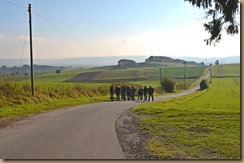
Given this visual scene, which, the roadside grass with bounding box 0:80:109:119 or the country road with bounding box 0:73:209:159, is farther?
the roadside grass with bounding box 0:80:109:119

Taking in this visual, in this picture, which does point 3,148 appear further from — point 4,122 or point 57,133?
point 4,122

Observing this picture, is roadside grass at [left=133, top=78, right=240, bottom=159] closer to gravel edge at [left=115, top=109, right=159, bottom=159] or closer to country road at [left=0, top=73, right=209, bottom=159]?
gravel edge at [left=115, top=109, right=159, bottom=159]

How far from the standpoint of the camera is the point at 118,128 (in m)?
13.1

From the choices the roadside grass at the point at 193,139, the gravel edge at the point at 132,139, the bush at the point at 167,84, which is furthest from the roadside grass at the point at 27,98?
the bush at the point at 167,84

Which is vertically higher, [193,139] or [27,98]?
[27,98]

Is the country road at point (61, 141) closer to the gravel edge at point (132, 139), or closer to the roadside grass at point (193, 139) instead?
the gravel edge at point (132, 139)

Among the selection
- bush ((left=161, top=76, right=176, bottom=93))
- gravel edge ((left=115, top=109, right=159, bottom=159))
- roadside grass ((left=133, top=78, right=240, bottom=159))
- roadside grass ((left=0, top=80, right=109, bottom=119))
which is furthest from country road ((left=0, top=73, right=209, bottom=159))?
bush ((left=161, top=76, right=176, bottom=93))

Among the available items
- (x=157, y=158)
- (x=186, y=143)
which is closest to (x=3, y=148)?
(x=157, y=158)

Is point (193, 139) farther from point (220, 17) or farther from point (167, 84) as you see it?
point (167, 84)

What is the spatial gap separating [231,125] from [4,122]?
995 cm

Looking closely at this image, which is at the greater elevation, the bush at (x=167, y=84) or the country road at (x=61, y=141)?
the country road at (x=61, y=141)

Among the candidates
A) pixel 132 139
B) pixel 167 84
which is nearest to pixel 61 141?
pixel 132 139

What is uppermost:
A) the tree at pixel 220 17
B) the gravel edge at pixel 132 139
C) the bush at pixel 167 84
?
the tree at pixel 220 17

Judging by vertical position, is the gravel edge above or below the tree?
below
